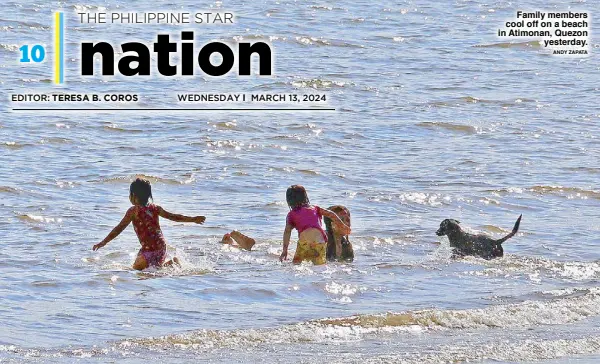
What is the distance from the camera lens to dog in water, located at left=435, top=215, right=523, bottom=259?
13.0 m

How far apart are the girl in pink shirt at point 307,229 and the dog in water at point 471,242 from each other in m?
1.39

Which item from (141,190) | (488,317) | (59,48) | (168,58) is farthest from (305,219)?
(59,48)

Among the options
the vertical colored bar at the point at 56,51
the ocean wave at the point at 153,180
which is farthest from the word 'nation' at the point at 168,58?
the ocean wave at the point at 153,180

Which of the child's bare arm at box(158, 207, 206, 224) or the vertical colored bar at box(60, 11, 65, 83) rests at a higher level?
the vertical colored bar at box(60, 11, 65, 83)

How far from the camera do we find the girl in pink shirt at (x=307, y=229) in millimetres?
12625

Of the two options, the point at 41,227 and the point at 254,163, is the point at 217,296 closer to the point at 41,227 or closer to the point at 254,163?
the point at 41,227

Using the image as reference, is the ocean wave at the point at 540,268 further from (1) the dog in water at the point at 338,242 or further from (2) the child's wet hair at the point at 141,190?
(2) the child's wet hair at the point at 141,190

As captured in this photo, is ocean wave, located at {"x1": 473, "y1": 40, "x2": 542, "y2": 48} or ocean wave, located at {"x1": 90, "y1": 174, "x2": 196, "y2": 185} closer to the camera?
ocean wave, located at {"x1": 90, "y1": 174, "x2": 196, "y2": 185}

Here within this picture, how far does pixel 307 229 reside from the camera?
12625 millimetres

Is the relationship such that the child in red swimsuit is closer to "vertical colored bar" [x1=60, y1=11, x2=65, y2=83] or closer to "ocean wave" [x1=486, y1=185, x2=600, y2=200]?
"ocean wave" [x1=486, y1=185, x2=600, y2=200]

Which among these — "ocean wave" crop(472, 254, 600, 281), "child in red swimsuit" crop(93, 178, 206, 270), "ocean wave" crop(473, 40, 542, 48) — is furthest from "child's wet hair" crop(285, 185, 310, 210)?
"ocean wave" crop(473, 40, 542, 48)

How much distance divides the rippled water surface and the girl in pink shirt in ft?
0.51

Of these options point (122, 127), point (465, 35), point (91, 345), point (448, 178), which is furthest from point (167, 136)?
point (465, 35)

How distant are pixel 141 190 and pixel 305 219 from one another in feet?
5.51
